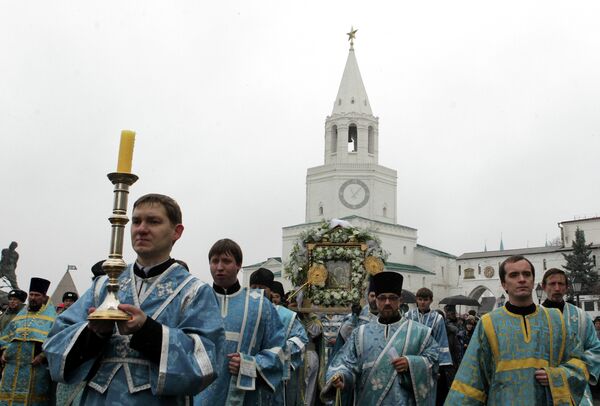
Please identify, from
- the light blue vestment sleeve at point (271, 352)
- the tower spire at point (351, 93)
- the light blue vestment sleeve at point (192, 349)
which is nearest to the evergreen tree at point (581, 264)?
the tower spire at point (351, 93)

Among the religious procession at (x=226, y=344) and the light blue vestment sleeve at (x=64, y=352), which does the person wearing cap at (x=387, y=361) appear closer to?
the religious procession at (x=226, y=344)

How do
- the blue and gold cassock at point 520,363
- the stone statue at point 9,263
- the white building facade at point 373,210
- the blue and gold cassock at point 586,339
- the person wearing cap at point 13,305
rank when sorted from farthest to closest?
1. the white building facade at point 373,210
2. the stone statue at point 9,263
3. the person wearing cap at point 13,305
4. the blue and gold cassock at point 586,339
5. the blue and gold cassock at point 520,363

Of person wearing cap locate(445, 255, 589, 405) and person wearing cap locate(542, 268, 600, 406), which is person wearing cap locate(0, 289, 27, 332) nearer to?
person wearing cap locate(445, 255, 589, 405)

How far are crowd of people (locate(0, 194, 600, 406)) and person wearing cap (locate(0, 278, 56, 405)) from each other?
0.08 ft

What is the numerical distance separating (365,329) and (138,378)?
3.13m

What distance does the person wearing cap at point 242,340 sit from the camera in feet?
17.0

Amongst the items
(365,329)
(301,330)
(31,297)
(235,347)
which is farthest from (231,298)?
(31,297)

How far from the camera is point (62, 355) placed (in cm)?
312

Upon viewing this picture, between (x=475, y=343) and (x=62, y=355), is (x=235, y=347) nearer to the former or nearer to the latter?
(x=475, y=343)

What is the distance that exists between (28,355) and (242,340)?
4.12 metres

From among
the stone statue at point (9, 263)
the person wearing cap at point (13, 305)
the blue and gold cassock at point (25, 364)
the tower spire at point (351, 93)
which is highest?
the tower spire at point (351, 93)

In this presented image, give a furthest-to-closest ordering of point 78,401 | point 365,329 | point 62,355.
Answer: point 365,329
point 78,401
point 62,355

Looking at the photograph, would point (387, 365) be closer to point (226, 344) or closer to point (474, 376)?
point (474, 376)

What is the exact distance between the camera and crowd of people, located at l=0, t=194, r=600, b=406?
3133 mm
